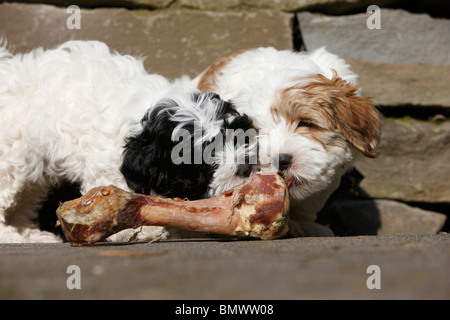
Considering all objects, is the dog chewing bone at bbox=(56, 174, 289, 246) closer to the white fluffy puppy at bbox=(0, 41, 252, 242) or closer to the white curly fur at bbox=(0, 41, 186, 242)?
the white fluffy puppy at bbox=(0, 41, 252, 242)

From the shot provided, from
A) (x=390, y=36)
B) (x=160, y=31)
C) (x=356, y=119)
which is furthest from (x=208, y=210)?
(x=390, y=36)

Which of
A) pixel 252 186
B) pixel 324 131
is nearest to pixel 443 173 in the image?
pixel 324 131

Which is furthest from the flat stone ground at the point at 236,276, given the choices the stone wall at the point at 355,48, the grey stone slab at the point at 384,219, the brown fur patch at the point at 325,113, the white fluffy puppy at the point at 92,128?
the stone wall at the point at 355,48

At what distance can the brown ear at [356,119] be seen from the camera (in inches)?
132

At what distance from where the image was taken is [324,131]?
131 inches

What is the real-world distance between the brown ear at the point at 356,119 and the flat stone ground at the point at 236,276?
1.62m

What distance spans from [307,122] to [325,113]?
125 millimetres

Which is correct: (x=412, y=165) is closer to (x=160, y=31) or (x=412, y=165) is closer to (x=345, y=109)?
(x=345, y=109)

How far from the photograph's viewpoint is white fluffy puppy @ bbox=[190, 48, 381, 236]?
3.16 m

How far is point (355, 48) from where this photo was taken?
5066 mm

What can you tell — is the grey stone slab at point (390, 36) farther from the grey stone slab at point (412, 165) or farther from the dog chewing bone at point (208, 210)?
the dog chewing bone at point (208, 210)

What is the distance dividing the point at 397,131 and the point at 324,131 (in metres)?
1.88

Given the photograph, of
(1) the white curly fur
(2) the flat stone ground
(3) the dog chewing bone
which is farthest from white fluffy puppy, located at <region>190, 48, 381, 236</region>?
(2) the flat stone ground

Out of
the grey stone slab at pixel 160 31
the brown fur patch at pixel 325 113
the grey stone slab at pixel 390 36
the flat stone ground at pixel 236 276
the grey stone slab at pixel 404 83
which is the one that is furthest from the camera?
the grey stone slab at pixel 390 36
